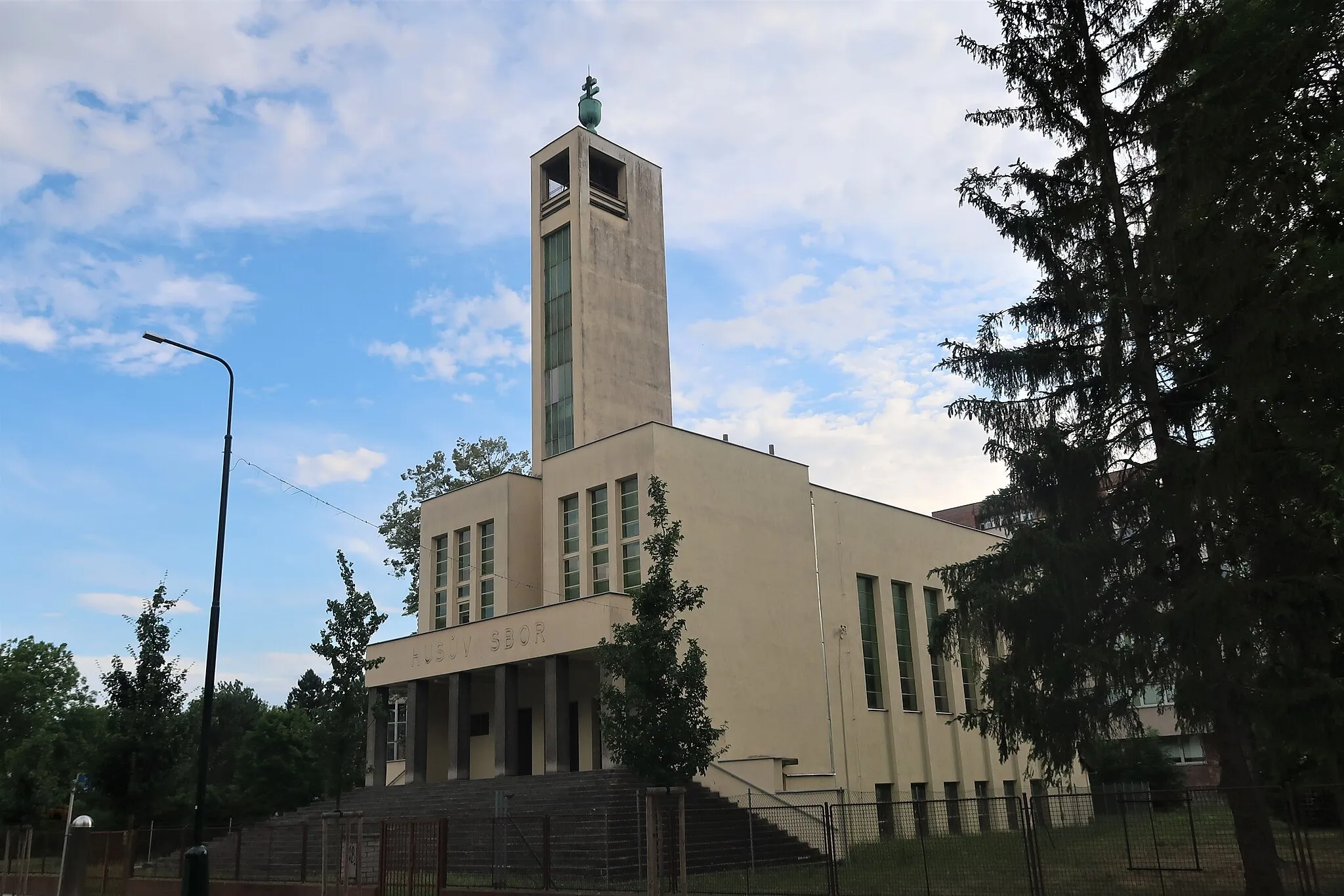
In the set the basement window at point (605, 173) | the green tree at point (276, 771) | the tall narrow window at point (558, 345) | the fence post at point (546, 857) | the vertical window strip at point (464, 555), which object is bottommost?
the fence post at point (546, 857)

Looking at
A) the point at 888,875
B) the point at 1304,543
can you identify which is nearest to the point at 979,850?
the point at 888,875

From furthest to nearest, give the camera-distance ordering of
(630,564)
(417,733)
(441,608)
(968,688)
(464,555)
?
(968,688)
(441,608)
(464,555)
(417,733)
(630,564)

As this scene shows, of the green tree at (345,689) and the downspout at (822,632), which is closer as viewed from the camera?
the green tree at (345,689)

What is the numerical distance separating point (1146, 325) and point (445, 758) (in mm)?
29162

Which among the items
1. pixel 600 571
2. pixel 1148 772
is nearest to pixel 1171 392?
pixel 600 571

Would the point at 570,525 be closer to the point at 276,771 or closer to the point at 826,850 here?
the point at 826,850

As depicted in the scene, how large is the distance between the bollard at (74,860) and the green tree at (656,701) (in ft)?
40.3

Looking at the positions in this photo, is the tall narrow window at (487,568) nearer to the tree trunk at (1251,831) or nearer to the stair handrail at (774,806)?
the stair handrail at (774,806)

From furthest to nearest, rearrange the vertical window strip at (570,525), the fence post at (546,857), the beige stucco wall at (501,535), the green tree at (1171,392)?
the beige stucco wall at (501,535) < the vertical window strip at (570,525) < the fence post at (546,857) < the green tree at (1171,392)

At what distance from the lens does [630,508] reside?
108 ft

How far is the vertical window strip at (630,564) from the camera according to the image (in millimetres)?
32250

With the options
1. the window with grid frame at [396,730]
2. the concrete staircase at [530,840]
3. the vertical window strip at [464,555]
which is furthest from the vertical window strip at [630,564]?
the window with grid frame at [396,730]

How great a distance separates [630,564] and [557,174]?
1892 cm

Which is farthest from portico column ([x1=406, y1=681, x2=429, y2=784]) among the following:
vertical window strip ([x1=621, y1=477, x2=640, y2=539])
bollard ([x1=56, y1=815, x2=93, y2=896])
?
bollard ([x1=56, y1=815, x2=93, y2=896])
